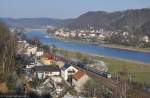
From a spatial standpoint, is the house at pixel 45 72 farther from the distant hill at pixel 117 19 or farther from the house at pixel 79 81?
the distant hill at pixel 117 19

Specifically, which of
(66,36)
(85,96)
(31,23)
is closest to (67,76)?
(85,96)

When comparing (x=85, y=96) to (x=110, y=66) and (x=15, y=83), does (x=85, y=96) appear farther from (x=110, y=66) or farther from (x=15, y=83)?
(x=110, y=66)

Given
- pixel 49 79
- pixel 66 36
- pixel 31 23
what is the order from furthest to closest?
pixel 31 23, pixel 66 36, pixel 49 79

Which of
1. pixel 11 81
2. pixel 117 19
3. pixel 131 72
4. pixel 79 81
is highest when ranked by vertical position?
pixel 117 19

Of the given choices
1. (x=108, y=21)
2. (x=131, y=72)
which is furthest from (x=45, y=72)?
(x=108, y=21)

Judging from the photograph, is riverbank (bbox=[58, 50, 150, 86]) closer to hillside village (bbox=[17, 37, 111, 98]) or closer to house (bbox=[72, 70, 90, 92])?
hillside village (bbox=[17, 37, 111, 98])

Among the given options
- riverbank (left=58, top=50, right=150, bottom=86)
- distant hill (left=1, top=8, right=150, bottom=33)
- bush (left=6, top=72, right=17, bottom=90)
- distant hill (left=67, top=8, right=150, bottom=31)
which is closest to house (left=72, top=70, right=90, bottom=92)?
bush (left=6, top=72, right=17, bottom=90)

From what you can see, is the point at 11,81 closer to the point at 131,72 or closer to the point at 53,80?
the point at 53,80

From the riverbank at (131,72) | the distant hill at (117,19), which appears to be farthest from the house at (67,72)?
the distant hill at (117,19)
